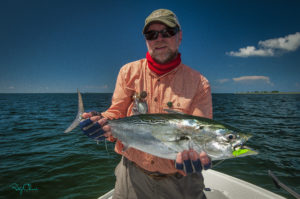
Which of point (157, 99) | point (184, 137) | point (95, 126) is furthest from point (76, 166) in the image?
point (184, 137)

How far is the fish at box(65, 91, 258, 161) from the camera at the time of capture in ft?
7.91

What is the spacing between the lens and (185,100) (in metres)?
2.88

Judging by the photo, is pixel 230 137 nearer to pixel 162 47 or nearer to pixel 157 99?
pixel 157 99

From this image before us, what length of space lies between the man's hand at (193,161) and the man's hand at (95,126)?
1.28 meters

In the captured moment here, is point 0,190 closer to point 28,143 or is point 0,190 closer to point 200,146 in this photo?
point 28,143

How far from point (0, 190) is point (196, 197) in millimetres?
6852

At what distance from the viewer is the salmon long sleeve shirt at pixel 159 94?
9.30ft

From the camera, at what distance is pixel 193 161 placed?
237cm

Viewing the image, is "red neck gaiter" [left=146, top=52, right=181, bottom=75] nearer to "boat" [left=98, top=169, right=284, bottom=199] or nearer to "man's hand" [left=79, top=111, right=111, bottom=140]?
"man's hand" [left=79, top=111, right=111, bottom=140]

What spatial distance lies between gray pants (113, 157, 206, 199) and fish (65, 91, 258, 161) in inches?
24.9

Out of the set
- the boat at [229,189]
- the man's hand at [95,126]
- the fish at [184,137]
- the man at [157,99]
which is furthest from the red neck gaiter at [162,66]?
the boat at [229,189]

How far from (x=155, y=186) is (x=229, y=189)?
2.86 meters

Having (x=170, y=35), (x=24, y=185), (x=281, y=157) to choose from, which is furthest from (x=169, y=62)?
(x=281, y=157)

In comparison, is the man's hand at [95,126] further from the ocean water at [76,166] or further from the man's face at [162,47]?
the ocean water at [76,166]
